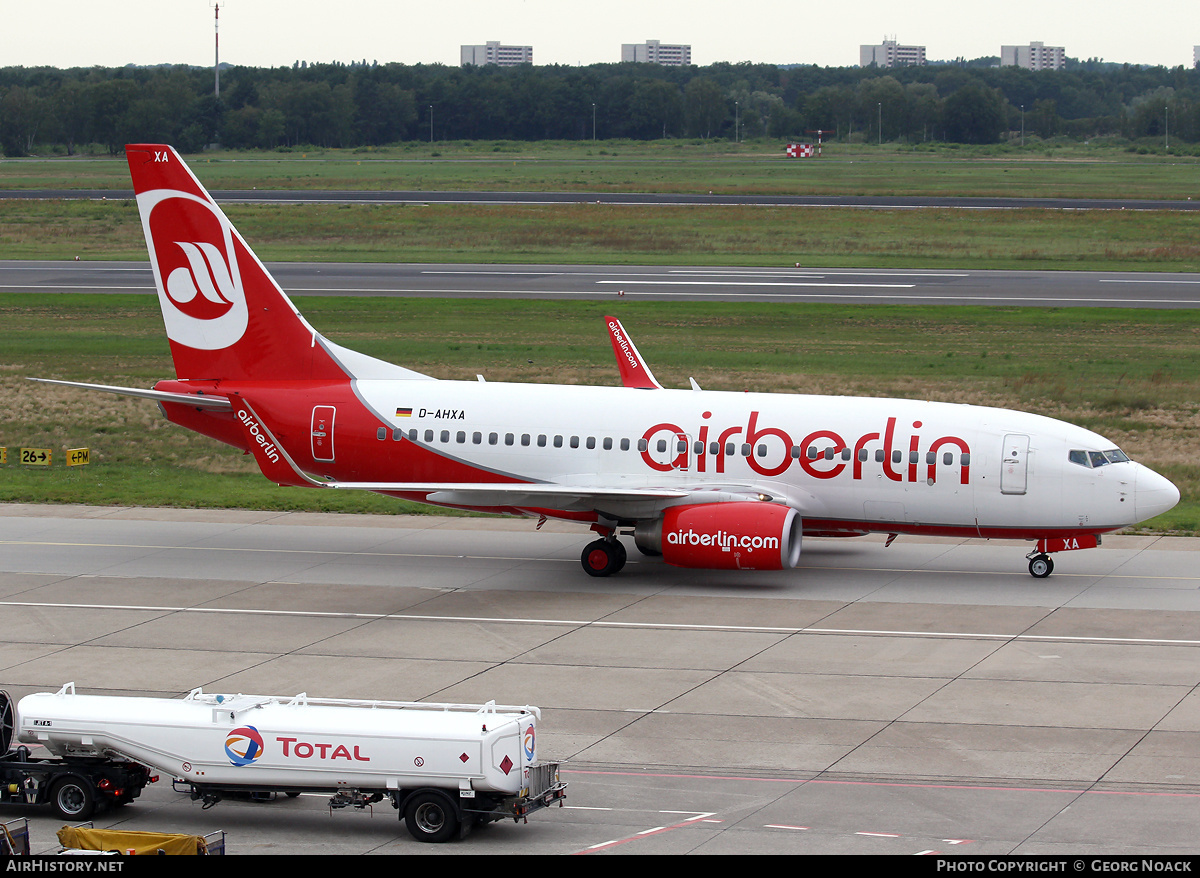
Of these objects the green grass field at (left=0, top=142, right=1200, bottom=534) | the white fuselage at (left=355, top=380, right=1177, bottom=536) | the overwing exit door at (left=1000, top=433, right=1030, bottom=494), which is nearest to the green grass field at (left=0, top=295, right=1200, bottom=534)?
the green grass field at (left=0, top=142, right=1200, bottom=534)

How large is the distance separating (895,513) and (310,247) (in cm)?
7569

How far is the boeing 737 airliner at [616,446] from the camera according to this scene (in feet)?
105

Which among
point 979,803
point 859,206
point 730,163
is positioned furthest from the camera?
point 730,163

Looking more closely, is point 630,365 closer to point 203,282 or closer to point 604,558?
point 604,558

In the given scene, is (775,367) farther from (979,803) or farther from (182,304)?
(979,803)

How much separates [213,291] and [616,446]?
1081 cm

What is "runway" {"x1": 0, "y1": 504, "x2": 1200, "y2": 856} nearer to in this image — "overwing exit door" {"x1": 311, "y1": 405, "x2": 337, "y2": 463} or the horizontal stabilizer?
"overwing exit door" {"x1": 311, "y1": 405, "x2": 337, "y2": 463}

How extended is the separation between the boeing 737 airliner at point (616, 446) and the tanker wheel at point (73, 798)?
13.8 metres

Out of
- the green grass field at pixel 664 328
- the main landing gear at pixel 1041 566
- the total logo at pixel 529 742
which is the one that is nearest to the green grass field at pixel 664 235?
A: the green grass field at pixel 664 328

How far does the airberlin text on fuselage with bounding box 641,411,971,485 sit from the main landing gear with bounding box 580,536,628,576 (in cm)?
204

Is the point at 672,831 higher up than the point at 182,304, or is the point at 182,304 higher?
the point at 182,304

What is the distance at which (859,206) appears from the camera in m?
124

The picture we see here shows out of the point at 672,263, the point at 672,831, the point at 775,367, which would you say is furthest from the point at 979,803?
the point at 672,263

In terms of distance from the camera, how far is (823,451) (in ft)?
108
